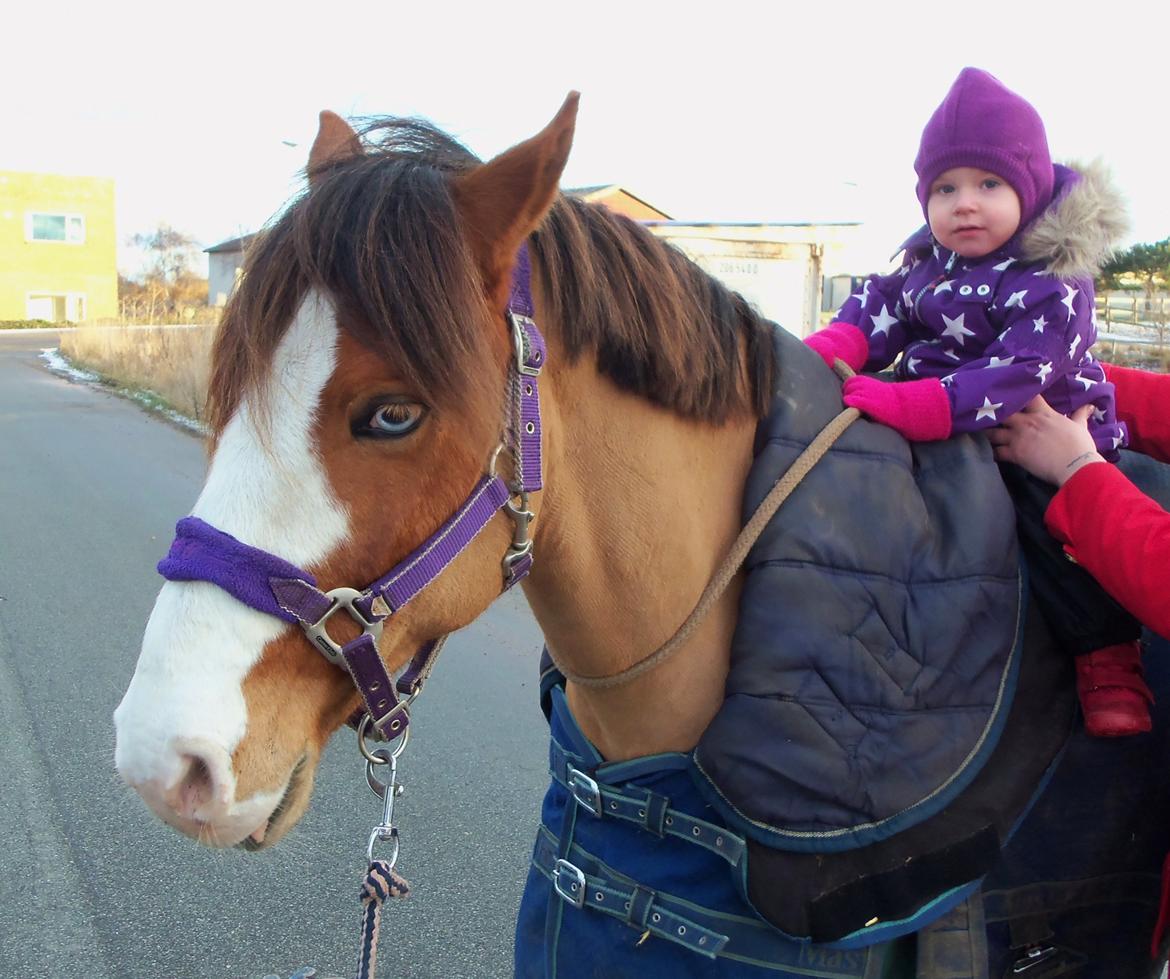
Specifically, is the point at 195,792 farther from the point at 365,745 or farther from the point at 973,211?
the point at 973,211

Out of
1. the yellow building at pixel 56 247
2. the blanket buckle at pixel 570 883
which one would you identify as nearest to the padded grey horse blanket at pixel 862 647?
the blanket buckle at pixel 570 883

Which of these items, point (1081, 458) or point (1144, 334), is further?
point (1144, 334)

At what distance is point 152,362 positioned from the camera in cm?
1612

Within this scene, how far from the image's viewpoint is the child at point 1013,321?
1447mm

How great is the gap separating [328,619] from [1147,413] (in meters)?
1.66

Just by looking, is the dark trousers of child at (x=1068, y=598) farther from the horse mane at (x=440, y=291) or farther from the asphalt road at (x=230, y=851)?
the asphalt road at (x=230, y=851)

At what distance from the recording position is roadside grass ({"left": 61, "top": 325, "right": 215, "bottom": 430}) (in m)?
12.4

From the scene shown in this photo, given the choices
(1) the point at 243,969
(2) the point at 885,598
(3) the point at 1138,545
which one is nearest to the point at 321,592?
(2) the point at 885,598

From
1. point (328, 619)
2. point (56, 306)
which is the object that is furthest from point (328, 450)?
point (56, 306)

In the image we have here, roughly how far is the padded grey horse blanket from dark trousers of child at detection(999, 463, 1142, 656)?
6 cm

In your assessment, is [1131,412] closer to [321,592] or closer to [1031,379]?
[1031,379]

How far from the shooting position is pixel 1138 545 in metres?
1.30

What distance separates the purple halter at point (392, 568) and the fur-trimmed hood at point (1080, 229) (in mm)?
945

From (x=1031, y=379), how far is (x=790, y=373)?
40cm
